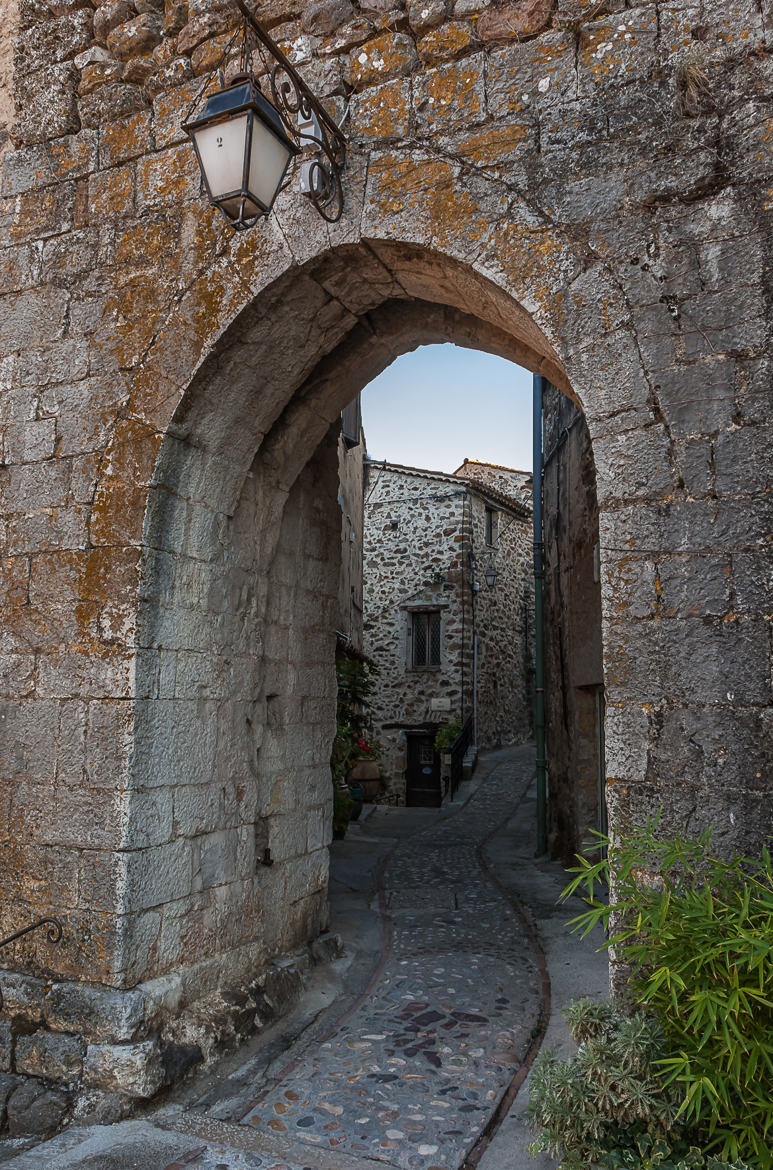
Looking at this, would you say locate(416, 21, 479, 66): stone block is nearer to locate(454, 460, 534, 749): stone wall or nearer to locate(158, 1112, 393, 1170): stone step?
locate(158, 1112, 393, 1170): stone step

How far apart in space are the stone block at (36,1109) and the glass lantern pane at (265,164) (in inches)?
116

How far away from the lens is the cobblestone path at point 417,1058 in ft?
8.34

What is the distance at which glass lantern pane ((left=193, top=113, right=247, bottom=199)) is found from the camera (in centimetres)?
246

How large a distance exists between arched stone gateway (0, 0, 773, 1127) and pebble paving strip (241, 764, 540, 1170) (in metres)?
0.51

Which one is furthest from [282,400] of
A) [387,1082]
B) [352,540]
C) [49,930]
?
[352,540]

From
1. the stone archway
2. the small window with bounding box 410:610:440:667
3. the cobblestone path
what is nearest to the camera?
the cobblestone path

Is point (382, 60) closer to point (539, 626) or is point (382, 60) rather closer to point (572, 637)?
point (572, 637)

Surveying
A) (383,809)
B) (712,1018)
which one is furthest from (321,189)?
(383,809)

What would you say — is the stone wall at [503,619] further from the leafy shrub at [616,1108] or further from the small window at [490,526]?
the leafy shrub at [616,1108]

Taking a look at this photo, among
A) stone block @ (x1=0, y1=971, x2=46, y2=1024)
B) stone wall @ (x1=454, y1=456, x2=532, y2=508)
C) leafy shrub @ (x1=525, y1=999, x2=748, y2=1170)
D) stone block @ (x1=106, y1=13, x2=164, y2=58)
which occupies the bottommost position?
stone block @ (x1=0, y1=971, x2=46, y2=1024)

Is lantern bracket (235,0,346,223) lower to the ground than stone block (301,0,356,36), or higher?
lower

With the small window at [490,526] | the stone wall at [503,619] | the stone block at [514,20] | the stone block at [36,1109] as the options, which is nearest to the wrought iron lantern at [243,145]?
the stone block at [514,20]

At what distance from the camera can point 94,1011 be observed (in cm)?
282

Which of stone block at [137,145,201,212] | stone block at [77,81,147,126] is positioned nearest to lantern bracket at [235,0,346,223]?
stone block at [137,145,201,212]
